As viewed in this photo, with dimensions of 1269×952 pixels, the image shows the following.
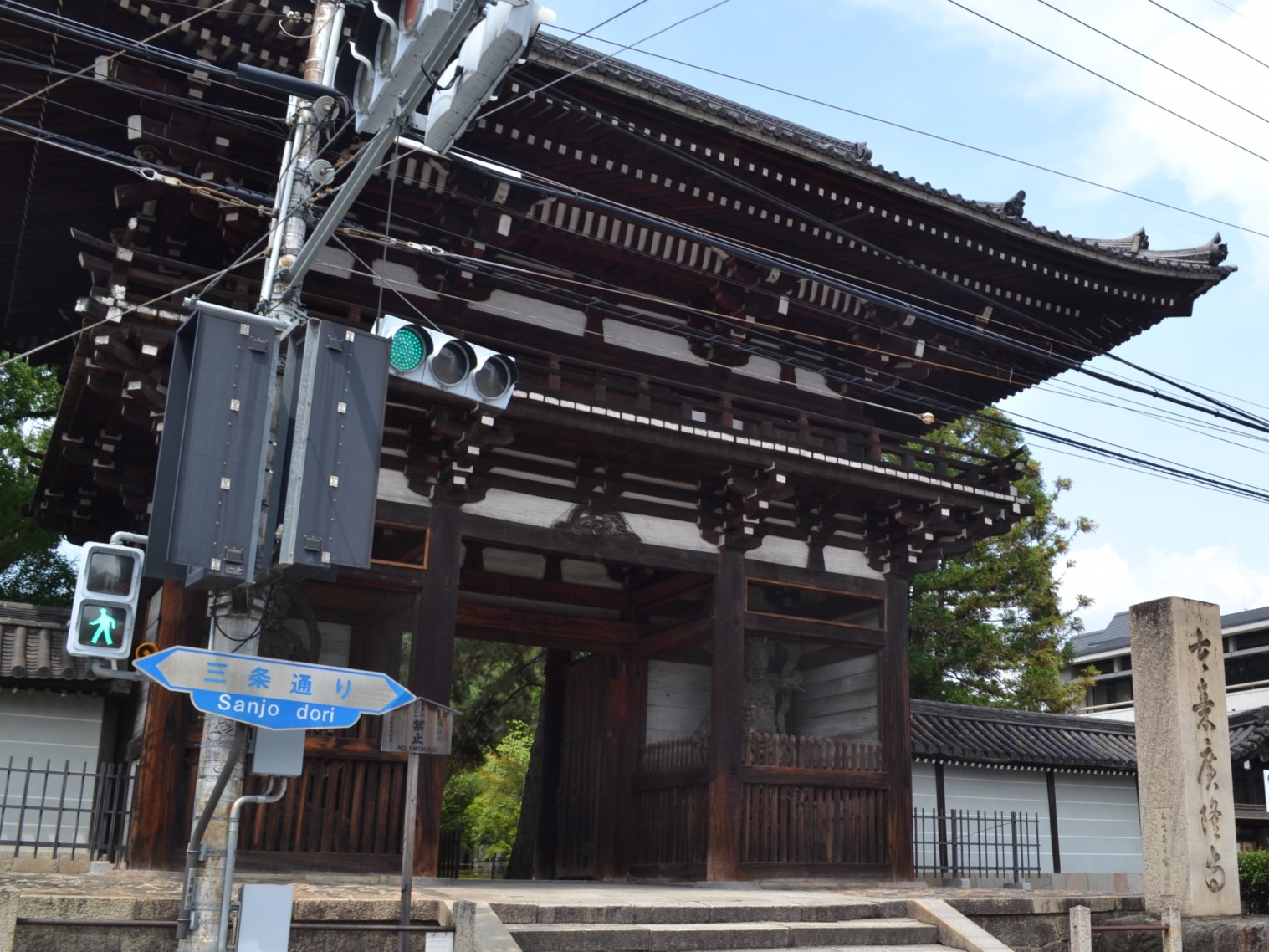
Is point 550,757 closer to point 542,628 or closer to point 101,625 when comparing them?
point 542,628

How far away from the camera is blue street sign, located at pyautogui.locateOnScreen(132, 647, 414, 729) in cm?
602

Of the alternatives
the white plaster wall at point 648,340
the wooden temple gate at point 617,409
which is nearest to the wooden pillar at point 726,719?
the wooden temple gate at point 617,409

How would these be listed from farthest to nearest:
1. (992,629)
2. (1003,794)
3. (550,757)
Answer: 1. (992,629)
2. (1003,794)
3. (550,757)

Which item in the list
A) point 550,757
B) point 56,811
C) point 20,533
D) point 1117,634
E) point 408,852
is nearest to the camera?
point 408,852

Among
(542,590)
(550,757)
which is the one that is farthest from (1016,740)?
(542,590)

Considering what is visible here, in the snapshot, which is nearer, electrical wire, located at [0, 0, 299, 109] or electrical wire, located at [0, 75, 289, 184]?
electrical wire, located at [0, 0, 299, 109]

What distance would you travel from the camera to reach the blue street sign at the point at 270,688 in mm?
6020

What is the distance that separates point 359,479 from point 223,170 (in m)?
5.24

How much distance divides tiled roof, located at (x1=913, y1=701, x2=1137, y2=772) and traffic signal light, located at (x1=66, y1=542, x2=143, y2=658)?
36.7 ft

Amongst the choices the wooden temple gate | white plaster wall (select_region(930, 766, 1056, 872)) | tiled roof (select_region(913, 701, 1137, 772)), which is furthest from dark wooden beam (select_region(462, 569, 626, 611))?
white plaster wall (select_region(930, 766, 1056, 872))

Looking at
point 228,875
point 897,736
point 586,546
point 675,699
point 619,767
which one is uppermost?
point 586,546

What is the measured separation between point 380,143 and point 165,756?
6241 millimetres

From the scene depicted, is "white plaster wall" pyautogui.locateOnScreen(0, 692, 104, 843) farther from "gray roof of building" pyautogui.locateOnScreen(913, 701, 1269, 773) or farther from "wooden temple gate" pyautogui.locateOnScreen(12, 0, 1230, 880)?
"gray roof of building" pyautogui.locateOnScreen(913, 701, 1269, 773)

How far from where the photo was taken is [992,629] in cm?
2455
